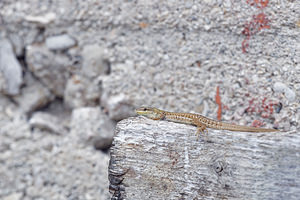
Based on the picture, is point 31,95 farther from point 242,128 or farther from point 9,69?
point 242,128

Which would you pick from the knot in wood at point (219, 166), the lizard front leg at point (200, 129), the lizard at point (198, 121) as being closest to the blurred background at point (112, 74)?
the lizard at point (198, 121)

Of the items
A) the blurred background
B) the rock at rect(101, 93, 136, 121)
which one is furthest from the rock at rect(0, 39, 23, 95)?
the rock at rect(101, 93, 136, 121)

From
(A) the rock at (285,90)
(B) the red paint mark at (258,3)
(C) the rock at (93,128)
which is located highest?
(B) the red paint mark at (258,3)

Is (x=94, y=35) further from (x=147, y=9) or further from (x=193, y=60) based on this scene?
(x=193, y=60)

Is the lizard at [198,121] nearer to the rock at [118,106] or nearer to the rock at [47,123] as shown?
the rock at [118,106]

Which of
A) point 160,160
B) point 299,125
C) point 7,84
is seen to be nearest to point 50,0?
point 7,84

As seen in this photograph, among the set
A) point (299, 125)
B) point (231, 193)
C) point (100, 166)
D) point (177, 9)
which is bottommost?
point (100, 166)
